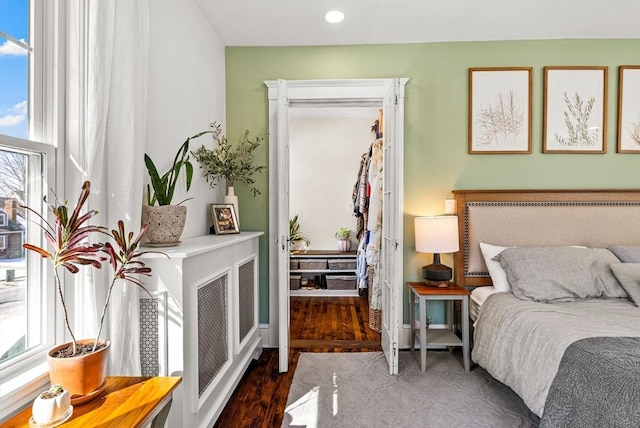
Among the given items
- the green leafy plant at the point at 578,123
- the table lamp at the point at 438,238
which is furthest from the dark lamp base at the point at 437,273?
the green leafy plant at the point at 578,123

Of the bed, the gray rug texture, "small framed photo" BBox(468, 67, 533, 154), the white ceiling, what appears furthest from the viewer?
"small framed photo" BBox(468, 67, 533, 154)

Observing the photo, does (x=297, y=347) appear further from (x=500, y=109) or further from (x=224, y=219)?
(x=500, y=109)

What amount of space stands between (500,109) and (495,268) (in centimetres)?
135

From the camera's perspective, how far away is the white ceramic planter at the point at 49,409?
0.90 meters

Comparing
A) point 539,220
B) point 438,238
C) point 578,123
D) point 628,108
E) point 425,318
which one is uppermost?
point 628,108

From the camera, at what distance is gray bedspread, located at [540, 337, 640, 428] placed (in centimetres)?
130

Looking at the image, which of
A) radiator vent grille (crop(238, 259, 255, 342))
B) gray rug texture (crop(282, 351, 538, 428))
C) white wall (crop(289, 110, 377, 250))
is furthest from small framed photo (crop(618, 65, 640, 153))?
radiator vent grille (crop(238, 259, 255, 342))

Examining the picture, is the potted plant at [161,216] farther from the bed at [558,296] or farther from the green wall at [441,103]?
the bed at [558,296]

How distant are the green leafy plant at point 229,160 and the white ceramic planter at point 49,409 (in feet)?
5.66

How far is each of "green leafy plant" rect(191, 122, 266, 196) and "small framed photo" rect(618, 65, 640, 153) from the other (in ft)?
10.0

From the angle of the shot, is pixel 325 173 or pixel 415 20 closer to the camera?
pixel 415 20

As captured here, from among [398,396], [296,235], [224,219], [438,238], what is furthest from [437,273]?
[296,235]

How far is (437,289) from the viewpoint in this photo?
2.71m

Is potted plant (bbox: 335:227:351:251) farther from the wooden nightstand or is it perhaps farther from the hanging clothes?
the wooden nightstand
